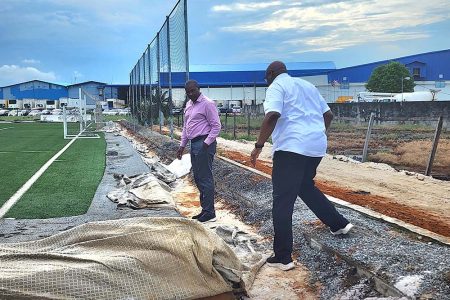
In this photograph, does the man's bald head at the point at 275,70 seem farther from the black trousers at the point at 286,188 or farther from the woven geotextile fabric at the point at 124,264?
the woven geotextile fabric at the point at 124,264

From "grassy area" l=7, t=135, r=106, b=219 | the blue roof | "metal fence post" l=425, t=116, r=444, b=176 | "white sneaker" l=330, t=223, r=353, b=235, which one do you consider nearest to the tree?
the blue roof

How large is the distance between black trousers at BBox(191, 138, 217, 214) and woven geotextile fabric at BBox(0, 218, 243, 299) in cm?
304

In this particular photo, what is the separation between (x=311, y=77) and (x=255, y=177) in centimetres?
6820

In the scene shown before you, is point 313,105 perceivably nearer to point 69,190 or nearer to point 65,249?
point 65,249

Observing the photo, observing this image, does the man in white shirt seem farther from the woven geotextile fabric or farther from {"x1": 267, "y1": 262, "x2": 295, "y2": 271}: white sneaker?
the woven geotextile fabric

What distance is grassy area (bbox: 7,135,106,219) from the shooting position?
7.99m

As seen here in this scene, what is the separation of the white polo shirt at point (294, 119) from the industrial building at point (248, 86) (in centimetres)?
3471

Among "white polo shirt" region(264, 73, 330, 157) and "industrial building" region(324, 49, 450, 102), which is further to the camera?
"industrial building" region(324, 49, 450, 102)

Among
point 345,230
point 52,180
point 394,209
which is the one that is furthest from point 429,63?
point 345,230

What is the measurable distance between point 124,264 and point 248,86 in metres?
77.8

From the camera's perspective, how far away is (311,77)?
252ft

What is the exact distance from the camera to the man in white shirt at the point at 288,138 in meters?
5.01

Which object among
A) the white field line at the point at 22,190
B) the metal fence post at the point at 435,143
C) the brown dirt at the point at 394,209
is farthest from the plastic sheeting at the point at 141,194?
the metal fence post at the point at 435,143

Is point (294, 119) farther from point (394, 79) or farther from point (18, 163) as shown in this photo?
point (394, 79)
